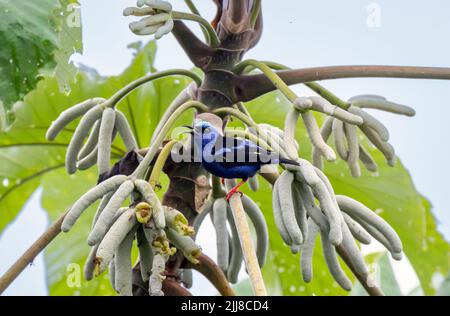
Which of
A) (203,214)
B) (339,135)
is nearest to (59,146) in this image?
(203,214)

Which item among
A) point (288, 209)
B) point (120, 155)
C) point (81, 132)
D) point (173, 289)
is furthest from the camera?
point (120, 155)

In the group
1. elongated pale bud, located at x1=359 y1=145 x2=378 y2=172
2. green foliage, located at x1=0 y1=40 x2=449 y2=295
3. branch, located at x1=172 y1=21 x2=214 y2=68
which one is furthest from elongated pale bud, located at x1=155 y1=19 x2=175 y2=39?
green foliage, located at x1=0 y1=40 x2=449 y2=295

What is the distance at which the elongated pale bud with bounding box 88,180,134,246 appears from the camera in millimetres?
1319

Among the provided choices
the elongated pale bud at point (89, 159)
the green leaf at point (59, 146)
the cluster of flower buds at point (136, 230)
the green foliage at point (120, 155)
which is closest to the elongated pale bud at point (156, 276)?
the cluster of flower buds at point (136, 230)

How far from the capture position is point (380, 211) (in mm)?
2344

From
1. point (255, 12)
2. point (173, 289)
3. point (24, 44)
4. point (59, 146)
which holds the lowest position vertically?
point (173, 289)

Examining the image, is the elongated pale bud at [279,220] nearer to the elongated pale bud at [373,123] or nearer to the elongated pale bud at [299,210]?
the elongated pale bud at [299,210]

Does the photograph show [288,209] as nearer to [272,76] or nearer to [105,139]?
[272,76]

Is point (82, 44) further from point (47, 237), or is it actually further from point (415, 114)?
point (415, 114)

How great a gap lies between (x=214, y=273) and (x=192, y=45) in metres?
0.50

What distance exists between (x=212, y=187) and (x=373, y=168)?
37 cm

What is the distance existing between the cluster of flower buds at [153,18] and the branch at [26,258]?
402 millimetres

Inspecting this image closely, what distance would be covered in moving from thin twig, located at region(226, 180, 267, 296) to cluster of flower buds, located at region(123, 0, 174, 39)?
1.15ft

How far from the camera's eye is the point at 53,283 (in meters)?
2.53
